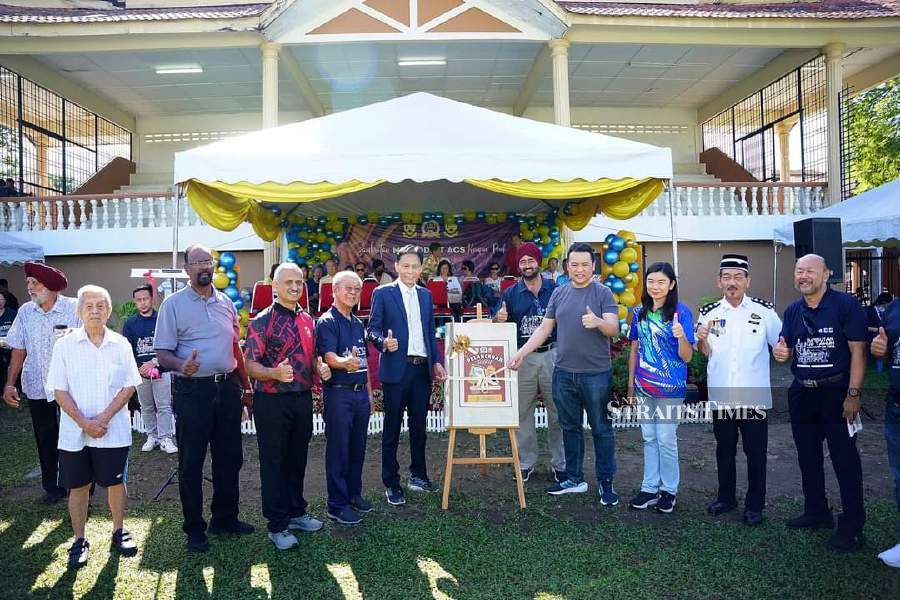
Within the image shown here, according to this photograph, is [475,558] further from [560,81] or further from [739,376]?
[560,81]

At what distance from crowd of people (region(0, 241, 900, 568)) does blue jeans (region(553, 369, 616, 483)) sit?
1 cm

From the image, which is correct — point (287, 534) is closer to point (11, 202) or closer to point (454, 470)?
point (454, 470)

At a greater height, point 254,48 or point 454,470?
point 254,48

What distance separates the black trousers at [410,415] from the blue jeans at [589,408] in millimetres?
1034

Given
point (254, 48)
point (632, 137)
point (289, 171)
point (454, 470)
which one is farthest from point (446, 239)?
point (632, 137)

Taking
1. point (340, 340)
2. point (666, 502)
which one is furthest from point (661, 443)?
point (340, 340)

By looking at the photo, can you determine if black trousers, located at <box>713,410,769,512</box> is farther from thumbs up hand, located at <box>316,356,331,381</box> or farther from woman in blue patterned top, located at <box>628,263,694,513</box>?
thumbs up hand, located at <box>316,356,331,381</box>

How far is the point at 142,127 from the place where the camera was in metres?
18.1

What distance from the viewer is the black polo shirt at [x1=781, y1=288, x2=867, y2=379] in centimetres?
408

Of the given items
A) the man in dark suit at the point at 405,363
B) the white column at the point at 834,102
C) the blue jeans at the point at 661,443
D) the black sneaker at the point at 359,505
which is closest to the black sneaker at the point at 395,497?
the man in dark suit at the point at 405,363

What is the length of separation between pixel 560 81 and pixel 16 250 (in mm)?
10198

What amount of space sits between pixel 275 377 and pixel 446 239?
886 cm

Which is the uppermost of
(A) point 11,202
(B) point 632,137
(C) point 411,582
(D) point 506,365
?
(B) point 632,137

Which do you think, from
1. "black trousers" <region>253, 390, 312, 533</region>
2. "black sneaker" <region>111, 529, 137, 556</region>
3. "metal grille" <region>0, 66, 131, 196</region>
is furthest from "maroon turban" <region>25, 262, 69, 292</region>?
"metal grille" <region>0, 66, 131, 196</region>
